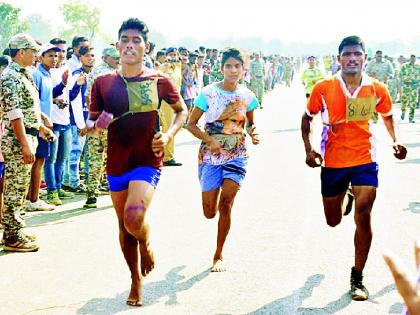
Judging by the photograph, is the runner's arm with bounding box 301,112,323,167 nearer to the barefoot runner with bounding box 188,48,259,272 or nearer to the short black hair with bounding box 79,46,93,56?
the barefoot runner with bounding box 188,48,259,272

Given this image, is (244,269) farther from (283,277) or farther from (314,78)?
(314,78)

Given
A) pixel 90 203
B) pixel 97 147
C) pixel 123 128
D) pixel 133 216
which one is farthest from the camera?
pixel 97 147

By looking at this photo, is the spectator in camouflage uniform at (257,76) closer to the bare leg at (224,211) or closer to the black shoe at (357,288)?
the bare leg at (224,211)

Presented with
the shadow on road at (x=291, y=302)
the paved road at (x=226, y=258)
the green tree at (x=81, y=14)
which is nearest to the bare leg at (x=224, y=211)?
the paved road at (x=226, y=258)

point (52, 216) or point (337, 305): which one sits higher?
point (52, 216)

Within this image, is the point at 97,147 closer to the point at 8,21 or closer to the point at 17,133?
the point at 17,133

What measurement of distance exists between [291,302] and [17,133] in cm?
309

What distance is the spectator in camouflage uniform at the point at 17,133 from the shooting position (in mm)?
6082

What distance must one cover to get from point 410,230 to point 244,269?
228cm

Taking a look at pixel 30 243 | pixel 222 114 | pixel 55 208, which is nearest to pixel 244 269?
pixel 222 114

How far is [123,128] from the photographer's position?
15.3 feet

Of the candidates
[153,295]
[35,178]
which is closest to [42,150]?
[35,178]

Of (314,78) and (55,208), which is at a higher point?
(314,78)

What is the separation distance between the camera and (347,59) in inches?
202
